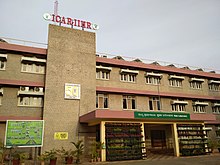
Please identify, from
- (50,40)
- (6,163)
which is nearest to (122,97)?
(50,40)

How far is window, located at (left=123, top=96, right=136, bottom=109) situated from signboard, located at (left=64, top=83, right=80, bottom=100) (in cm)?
453

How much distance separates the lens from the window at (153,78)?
19.5 m

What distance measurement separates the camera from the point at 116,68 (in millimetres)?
18453

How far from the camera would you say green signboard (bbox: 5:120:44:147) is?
9555 millimetres

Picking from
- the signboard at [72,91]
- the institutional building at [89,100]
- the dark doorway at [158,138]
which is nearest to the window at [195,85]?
the institutional building at [89,100]

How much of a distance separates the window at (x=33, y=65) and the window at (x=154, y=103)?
32.1 feet

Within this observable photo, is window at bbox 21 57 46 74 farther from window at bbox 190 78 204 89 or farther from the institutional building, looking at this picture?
window at bbox 190 78 204 89

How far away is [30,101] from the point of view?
49.1ft

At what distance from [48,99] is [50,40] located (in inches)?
178

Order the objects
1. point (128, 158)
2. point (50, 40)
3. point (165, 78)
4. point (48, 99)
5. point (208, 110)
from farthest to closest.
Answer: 1. point (208, 110)
2. point (165, 78)
3. point (50, 40)
4. point (48, 99)
5. point (128, 158)

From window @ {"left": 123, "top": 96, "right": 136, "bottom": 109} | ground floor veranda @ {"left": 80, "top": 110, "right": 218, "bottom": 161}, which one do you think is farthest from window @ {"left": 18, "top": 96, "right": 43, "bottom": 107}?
window @ {"left": 123, "top": 96, "right": 136, "bottom": 109}

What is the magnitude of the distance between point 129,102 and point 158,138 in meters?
4.40

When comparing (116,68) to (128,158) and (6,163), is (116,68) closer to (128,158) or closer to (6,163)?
(128,158)

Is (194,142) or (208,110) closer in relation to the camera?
(194,142)
